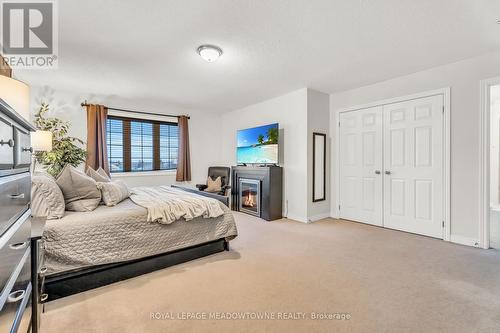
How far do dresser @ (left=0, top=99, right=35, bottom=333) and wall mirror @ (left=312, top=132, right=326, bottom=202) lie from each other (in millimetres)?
3887

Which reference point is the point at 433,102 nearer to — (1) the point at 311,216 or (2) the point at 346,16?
(2) the point at 346,16

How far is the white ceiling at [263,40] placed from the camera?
205 centimetres

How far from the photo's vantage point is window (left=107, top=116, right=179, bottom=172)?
484 centimetres

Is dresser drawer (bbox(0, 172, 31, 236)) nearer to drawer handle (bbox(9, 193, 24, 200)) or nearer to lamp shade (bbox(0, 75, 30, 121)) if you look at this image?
drawer handle (bbox(9, 193, 24, 200))

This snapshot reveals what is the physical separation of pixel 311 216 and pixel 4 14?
4.49 m

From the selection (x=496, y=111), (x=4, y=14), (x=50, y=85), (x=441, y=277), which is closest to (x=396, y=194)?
(x=441, y=277)

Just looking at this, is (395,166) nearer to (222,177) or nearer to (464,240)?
(464,240)

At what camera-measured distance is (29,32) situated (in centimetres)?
229

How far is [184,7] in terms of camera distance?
6.65 ft

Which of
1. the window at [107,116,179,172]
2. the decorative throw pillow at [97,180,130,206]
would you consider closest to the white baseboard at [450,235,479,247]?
the decorative throw pillow at [97,180,130,206]

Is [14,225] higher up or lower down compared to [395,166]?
lower down

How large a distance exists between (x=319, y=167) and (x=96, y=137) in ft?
13.9

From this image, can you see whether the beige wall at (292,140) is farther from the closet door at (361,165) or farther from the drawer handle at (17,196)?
the drawer handle at (17,196)

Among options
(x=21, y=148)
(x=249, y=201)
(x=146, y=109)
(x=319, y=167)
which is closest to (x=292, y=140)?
(x=319, y=167)
